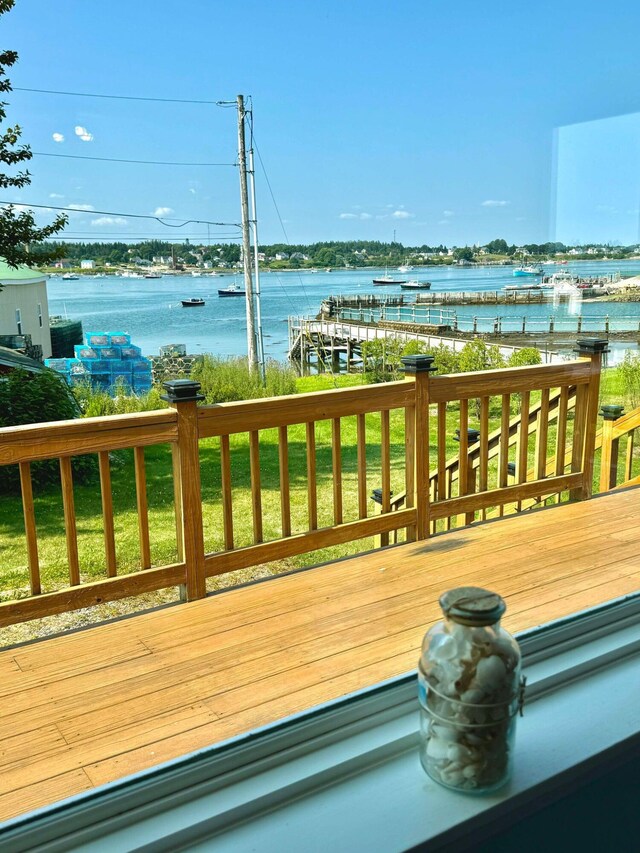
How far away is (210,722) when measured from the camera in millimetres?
1543

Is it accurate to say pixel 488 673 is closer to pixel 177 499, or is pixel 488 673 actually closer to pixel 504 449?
pixel 177 499

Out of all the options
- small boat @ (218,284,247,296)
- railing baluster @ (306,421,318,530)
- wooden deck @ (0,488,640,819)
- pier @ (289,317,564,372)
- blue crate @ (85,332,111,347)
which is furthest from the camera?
railing baluster @ (306,421,318,530)

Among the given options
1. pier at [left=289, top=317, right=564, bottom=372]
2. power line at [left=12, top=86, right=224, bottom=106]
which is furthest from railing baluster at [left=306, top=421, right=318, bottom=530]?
power line at [left=12, top=86, right=224, bottom=106]

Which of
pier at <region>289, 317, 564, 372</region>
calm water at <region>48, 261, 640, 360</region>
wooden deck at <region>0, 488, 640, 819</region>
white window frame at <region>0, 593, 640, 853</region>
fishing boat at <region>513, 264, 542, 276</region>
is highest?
fishing boat at <region>513, 264, 542, 276</region>

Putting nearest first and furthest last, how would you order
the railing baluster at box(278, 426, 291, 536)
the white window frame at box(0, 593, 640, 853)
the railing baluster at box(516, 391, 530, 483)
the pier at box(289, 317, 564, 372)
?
the white window frame at box(0, 593, 640, 853)
the pier at box(289, 317, 564, 372)
the railing baluster at box(278, 426, 291, 536)
the railing baluster at box(516, 391, 530, 483)

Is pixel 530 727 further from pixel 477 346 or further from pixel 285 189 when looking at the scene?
pixel 477 346

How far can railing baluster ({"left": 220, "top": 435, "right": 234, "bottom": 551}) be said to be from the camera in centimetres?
269

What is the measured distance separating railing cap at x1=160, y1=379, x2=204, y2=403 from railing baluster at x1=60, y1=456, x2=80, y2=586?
355mm

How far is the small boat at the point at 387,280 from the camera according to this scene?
1.91 m

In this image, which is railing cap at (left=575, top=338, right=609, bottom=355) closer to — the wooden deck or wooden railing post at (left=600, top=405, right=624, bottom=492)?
wooden railing post at (left=600, top=405, right=624, bottom=492)

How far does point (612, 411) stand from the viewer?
3635 millimetres

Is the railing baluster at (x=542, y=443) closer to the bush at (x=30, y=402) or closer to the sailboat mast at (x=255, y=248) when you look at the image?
the sailboat mast at (x=255, y=248)

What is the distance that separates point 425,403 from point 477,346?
36cm

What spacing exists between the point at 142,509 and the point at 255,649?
23.3 inches
